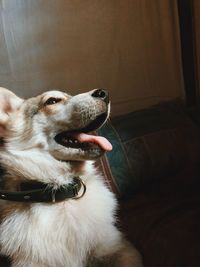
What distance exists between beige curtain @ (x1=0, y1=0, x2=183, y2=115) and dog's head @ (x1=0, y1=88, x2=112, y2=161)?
2.15ft

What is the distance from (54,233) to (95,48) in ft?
3.75

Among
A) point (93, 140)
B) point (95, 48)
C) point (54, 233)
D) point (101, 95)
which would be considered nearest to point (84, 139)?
point (93, 140)

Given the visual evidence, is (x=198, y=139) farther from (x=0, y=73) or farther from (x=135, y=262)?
(x=0, y=73)

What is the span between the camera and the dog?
1090 millimetres

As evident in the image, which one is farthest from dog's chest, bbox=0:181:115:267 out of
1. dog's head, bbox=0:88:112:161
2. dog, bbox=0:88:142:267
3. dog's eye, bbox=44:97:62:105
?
dog's eye, bbox=44:97:62:105

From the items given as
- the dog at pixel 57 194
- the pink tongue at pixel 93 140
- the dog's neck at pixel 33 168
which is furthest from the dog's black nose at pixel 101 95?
the dog's neck at pixel 33 168

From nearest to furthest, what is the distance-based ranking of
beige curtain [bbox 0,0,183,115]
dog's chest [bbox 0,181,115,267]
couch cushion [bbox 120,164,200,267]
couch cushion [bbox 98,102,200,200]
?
dog's chest [bbox 0,181,115,267]
couch cushion [bbox 120,164,200,267]
couch cushion [bbox 98,102,200,200]
beige curtain [bbox 0,0,183,115]

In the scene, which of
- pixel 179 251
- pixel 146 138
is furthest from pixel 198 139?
pixel 179 251

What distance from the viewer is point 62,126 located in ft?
3.80

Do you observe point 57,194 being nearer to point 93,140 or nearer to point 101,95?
point 93,140

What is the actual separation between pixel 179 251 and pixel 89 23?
124cm

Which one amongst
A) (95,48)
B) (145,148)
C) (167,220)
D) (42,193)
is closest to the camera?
(42,193)

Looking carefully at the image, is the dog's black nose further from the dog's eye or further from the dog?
the dog's eye

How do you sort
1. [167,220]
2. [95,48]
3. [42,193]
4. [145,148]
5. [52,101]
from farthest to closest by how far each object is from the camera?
[95,48]
[145,148]
[167,220]
[52,101]
[42,193]
